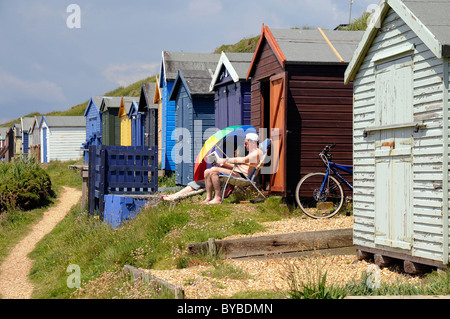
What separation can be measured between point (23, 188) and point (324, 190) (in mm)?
11327

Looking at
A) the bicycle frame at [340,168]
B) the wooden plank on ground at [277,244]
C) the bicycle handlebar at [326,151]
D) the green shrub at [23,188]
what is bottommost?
the wooden plank on ground at [277,244]

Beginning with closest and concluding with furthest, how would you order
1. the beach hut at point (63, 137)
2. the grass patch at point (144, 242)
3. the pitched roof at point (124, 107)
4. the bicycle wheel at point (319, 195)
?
the grass patch at point (144, 242) → the bicycle wheel at point (319, 195) → the pitched roof at point (124, 107) → the beach hut at point (63, 137)

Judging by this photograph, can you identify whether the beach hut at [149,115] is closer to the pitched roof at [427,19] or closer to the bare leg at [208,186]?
the bare leg at [208,186]

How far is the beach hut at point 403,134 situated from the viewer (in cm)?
791

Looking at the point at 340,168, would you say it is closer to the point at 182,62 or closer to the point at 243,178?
the point at 243,178

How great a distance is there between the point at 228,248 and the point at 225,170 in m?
3.87

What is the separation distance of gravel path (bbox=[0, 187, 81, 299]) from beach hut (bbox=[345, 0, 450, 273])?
6263 millimetres

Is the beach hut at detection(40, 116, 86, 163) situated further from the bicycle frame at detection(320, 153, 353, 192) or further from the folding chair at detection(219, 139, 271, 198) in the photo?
the bicycle frame at detection(320, 153, 353, 192)

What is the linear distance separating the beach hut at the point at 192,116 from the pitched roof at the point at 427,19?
10076mm

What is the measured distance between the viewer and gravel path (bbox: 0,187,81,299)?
38.4 ft

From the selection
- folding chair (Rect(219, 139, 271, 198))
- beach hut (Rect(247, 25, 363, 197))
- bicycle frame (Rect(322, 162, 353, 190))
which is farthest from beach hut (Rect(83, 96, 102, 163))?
bicycle frame (Rect(322, 162, 353, 190))

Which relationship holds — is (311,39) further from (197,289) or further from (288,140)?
(197,289)

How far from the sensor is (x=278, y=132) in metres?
12.9

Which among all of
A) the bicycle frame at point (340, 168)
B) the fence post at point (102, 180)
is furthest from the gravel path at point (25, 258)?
the bicycle frame at point (340, 168)
